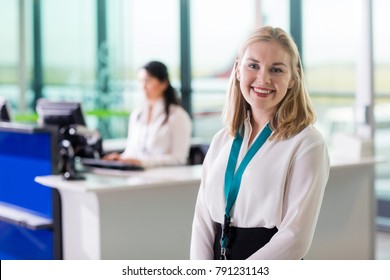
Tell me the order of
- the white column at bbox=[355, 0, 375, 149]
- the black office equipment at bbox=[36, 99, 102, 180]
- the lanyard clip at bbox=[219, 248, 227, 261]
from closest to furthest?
the lanyard clip at bbox=[219, 248, 227, 261] → the black office equipment at bbox=[36, 99, 102, 180] → the white column at bbox=[355, 0, 375, 149]

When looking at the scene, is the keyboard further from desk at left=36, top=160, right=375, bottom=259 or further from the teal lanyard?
the teal lanyard

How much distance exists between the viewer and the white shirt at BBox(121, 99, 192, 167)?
4.79 meters

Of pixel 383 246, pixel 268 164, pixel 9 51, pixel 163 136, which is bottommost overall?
pixel 383 246

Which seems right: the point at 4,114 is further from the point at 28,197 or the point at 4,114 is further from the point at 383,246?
the point at 383,246

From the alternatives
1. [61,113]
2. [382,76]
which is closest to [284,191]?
[61,113]

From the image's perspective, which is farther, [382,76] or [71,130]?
[382,76]

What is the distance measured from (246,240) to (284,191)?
0.18m

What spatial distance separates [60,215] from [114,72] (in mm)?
5111

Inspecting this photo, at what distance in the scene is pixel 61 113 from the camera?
14.0 ft

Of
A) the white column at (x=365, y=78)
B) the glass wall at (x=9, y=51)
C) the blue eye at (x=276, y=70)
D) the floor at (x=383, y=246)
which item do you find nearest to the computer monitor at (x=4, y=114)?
the white column at (x=365, y=78)

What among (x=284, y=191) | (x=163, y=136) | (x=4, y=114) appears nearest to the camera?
(x=284, y=191)

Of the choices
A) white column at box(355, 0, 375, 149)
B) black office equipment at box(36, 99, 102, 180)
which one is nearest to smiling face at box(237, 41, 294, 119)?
black office equipment at box(36, 99, 102, 180)

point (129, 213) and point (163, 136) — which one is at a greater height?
point (163, 136)

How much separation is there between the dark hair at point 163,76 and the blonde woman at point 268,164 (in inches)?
102
